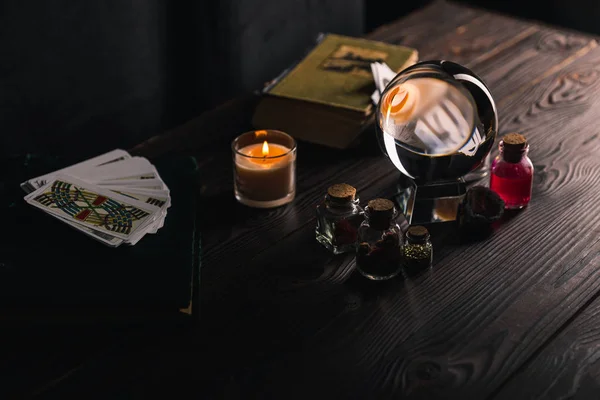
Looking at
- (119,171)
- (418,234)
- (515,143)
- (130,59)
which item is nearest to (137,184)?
(119,171)

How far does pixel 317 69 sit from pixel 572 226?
0.59m

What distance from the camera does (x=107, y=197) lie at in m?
1.11

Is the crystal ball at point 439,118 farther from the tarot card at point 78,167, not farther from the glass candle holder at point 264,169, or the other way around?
the tarot card at point 78,167

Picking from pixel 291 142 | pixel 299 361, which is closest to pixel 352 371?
pixel 299 361

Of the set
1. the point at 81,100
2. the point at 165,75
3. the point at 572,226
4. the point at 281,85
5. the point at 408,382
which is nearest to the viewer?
the point at 408,382

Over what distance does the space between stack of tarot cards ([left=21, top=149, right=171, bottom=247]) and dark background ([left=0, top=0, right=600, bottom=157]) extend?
451 millimetres

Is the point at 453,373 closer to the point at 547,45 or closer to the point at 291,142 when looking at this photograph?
the point at 291,142

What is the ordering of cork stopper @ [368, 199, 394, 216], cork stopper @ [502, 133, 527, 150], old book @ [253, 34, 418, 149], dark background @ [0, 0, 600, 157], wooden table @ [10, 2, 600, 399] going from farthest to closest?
1. dark background @ [0, 0, 600, 157]
2. old book @ [253, 34, 418, 149]
3. cork stopper @ [502, 133, 527, 150]
4. cork stopper @ [368, 199, 394, 216]
5. wooden table @ [10, 2, 600, 399]

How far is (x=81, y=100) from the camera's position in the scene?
1.69 m

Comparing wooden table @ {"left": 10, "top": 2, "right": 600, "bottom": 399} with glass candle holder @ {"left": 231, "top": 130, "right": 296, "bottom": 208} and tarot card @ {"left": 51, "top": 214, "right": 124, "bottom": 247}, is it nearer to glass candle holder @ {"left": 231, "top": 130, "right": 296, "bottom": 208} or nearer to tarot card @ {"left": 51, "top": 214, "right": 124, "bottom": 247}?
glass candle holder @ {"left": 231, "top": 130, "right": 296, "bottom": 208}

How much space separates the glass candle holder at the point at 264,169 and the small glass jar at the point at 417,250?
0.24m

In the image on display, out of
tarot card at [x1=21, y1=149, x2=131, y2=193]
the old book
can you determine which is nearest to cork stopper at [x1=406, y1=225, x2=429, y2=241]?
the old book

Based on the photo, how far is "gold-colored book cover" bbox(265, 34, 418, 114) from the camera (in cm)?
137

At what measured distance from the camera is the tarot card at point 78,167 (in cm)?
112
